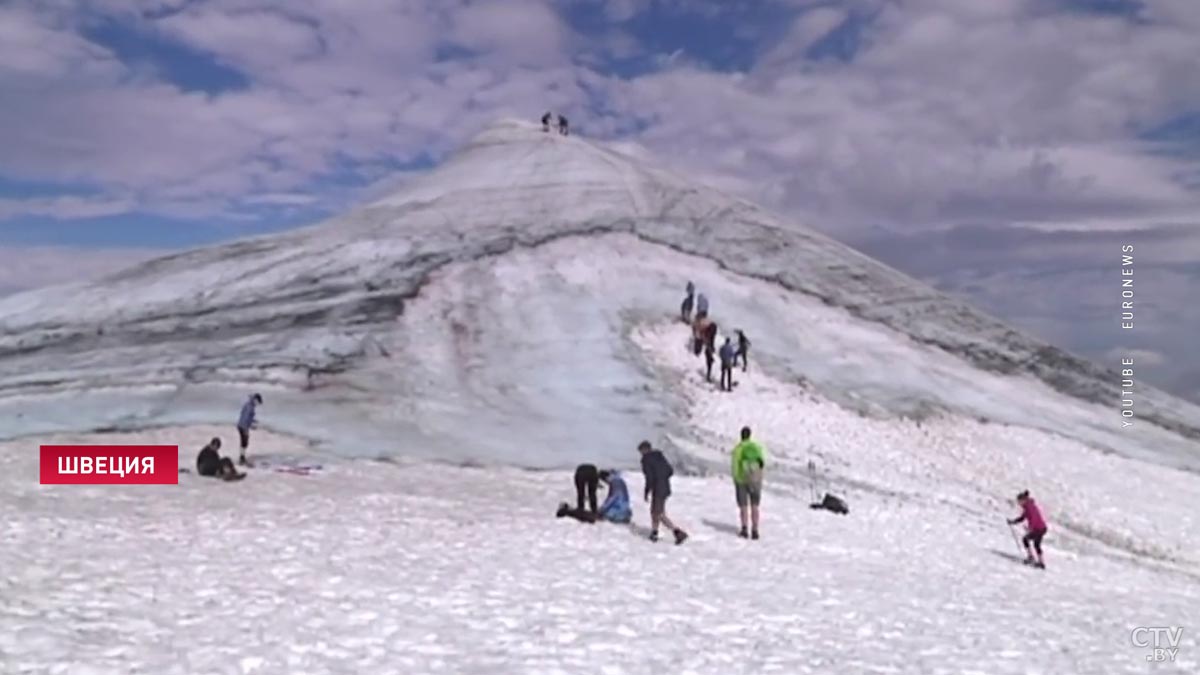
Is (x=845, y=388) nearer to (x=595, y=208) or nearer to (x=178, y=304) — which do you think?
(x=595, y=208)

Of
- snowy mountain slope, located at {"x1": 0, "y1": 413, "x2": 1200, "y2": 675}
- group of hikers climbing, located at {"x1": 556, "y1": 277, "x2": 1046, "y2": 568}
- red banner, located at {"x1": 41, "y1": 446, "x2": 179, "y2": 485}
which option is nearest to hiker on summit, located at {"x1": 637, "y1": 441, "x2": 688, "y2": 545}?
group of hikers climbing, located at {"x1": 556, "y1": 277, "x2": 1046, "y2": 568}

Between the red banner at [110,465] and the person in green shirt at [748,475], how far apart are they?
1283cm

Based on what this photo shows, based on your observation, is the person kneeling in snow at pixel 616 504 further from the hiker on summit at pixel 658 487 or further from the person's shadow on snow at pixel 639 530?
the hiker on summit at pixel 658 487

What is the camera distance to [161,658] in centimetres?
1137

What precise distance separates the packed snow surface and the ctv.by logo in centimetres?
22

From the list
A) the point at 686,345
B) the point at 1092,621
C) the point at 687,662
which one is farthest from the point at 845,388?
the point at 687,662

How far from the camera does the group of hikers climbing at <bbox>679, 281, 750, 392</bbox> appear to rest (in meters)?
41.3

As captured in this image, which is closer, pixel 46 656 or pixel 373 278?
pixel 46 656

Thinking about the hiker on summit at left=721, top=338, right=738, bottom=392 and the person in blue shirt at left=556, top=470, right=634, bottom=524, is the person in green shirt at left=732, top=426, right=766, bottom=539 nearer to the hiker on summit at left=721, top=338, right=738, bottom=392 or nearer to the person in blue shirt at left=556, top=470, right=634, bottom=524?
the person in blue shirt at left=556, top=470, right=634, bottom=524

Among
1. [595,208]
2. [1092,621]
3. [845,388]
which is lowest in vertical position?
[1092,621]

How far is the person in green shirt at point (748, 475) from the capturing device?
23578 millimetres

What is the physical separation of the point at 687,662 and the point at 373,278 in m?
38.1

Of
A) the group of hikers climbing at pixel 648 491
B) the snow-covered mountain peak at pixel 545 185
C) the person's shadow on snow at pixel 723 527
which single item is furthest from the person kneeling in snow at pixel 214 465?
the snow-covered mountain peak at pixel 545 185

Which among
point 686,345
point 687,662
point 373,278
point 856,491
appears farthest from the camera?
point 373,278
